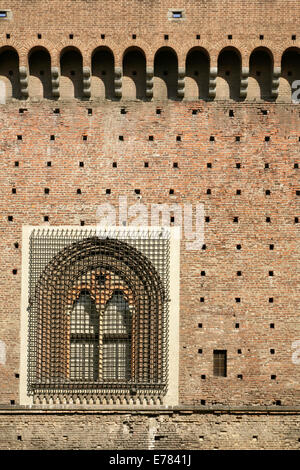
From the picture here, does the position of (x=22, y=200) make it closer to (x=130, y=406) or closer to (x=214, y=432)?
(x=130, y=406)

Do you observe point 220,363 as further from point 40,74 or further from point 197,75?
point 40,74

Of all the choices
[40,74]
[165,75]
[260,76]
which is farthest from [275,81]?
[40,74]

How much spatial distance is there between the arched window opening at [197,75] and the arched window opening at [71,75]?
228 cm

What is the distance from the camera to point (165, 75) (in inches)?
764

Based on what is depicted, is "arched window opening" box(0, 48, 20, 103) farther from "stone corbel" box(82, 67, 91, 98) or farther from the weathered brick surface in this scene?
"stone corbel" box(82, 67, 91, 98)

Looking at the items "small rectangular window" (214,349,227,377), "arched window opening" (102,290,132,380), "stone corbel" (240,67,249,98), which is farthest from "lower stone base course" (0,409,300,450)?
"stone corbel" (240,67,249,98)

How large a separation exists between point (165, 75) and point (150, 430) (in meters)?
7.41

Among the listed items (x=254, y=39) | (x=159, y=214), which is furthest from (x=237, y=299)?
(x=254, y=39)

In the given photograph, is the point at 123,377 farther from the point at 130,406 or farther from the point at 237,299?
the point at 237,299

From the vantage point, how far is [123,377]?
18.4 m

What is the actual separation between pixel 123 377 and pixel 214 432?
6.95ft
